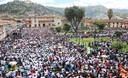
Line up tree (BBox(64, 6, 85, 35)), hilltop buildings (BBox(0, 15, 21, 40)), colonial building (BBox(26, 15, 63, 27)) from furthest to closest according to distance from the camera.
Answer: colonial building (BBox(26, 15, 63, 27))
tree (BBox(64, 6, 85, 35))
hilltop buildings (BBox(0, 15, 21, 40))

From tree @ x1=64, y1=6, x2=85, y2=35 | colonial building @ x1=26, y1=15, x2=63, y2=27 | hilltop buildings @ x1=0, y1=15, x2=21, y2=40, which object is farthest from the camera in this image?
colonial building @ x1=26, y1=15, x2=63, y2=27

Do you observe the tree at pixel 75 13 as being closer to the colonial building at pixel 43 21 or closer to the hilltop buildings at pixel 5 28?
the hilltop buildings at pixel 5 28

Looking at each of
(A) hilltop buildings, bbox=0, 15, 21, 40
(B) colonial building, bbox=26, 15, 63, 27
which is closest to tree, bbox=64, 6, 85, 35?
(A) hilltop buildings, bbox=0, 15, 21, 40

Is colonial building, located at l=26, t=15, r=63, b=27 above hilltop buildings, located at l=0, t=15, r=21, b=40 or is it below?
below

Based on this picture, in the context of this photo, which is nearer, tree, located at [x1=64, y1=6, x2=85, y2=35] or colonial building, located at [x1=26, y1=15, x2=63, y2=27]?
tree, located at [x1=64, y1=6, x2=85, y2=35]

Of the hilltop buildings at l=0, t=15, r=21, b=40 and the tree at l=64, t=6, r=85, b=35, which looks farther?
the tree at l=64, t=6, r=85, b=35

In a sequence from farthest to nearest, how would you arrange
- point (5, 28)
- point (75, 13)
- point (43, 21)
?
point (43, 21) → point (75, 13) → point (5, 28)

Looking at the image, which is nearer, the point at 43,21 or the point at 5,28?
the point at 5,28

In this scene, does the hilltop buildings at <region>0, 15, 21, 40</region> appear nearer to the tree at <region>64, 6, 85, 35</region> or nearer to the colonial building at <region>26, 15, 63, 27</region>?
the tree at <region>64, 6, 85, 35</region>

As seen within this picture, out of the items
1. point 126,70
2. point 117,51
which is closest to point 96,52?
point 117,51

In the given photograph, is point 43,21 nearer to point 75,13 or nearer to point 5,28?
point 75,13

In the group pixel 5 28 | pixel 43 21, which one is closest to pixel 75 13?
pixel 5 28

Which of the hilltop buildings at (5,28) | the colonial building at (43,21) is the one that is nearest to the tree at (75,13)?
the hilltop buildings at (5,28)

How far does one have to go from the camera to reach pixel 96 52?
31.2 metres
